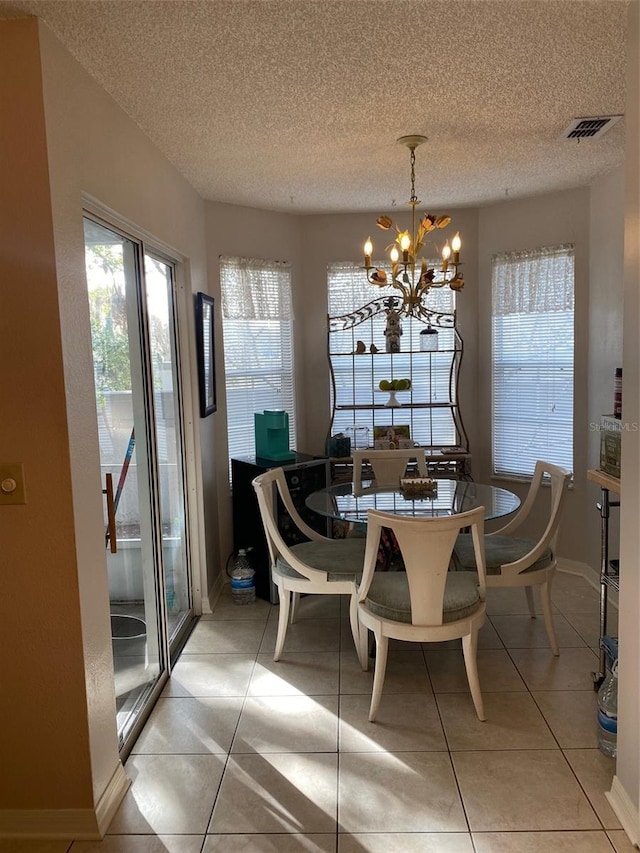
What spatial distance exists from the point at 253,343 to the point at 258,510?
3.86ft

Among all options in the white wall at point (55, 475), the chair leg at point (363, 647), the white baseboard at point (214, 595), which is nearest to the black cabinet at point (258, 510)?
the white baseboard at point (214, 595)

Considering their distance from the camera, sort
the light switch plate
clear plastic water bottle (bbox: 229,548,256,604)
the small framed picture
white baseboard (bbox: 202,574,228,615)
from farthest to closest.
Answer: the small framed picture
clear plastic water bottle (bbox: 229,548,256,604)
white baseboard (bbox: 202,574,228,615)
the light switch plate

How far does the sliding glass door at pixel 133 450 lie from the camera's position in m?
2.56

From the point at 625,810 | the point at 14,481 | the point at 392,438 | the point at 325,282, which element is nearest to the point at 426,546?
the point at 625,810

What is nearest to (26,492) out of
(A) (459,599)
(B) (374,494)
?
(A) (459,599)

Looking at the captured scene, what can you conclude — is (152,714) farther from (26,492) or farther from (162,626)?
(26,492)

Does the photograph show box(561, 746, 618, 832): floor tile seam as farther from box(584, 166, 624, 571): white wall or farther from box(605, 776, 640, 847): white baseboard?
box(584, 166, 624, 571): white wall

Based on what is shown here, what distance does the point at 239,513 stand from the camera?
4.27 meters

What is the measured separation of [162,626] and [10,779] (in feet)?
3.34

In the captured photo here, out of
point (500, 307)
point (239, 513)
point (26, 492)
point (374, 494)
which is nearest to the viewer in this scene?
point (26, 492)

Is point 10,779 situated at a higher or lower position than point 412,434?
lower

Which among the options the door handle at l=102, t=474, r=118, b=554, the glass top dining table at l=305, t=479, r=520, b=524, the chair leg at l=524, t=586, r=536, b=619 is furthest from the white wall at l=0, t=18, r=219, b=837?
the chair leg at l=524, t=586, r=536, b=619

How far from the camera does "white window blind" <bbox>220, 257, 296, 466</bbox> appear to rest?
4398 mm

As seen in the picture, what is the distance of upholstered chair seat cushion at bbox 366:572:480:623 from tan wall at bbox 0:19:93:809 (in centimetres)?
126
